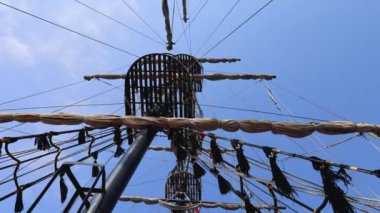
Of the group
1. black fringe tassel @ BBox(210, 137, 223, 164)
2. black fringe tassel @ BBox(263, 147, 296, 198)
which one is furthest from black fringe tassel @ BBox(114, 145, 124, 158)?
black fringe tassel @ BBox(263, 147, 296, 198)

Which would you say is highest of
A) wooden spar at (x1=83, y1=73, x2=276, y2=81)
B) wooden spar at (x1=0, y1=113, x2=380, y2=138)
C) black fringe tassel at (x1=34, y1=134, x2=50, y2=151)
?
wooden spar at (x1=83, y1=73, x2=276, y2=81)

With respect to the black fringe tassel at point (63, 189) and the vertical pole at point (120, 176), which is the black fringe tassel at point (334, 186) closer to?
the vertical pole at point (120, 176)

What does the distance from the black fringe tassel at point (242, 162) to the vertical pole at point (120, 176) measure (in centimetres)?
226

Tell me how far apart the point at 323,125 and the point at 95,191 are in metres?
4.11

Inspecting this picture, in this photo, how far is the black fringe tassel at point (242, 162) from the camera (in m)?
6.73

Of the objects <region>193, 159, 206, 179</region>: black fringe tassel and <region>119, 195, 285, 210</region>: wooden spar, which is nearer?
<region>193, 159, 206, 179</region>: black fringe tassel

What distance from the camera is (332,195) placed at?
5.49 m

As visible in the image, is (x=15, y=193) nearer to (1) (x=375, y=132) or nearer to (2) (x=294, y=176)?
(2) (x=294, y=176)

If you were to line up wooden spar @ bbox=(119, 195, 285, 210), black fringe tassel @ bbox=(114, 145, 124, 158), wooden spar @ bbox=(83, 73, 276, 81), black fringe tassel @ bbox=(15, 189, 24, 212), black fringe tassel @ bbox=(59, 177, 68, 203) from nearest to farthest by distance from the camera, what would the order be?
black fringe tassel @ bbox=(59, 177, 68, 203)
black fringe tassel @ bbox=(15, 189, 24, 212)
black fringe tassel @ bbox=(114, 145, 124, 158)
wooden spar @ bbox=(119, 195, 285, 210)
wooden spar @ bbox=(83, 73, 276, 81)

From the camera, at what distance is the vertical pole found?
6031 mm

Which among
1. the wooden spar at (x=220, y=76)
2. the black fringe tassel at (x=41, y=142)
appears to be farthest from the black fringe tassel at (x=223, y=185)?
the wooden spar at (x=220, y=76)

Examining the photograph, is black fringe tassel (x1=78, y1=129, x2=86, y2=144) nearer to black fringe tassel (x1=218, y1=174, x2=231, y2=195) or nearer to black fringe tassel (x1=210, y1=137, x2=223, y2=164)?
black fringe tassel (x1=210, y1=137, x2=223, y2=164)

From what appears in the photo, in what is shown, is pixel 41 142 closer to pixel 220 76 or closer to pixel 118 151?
pixel 118 151

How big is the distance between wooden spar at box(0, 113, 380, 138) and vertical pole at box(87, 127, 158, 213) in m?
0.72
